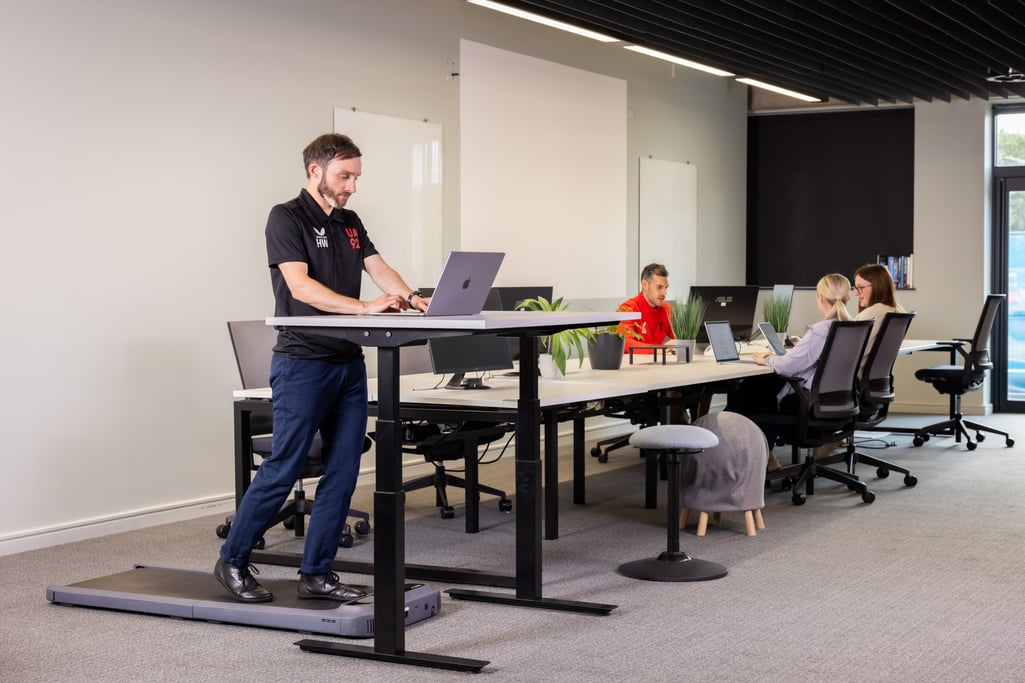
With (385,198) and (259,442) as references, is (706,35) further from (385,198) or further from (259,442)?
(259,442)

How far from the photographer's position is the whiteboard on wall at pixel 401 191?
7738 millimetres

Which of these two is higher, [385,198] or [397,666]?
[385,198]

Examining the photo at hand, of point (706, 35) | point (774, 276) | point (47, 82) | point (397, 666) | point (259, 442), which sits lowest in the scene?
point (397, 666)

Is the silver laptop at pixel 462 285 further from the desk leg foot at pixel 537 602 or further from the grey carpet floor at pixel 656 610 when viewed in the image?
the desk leg foot at pixel 537 602

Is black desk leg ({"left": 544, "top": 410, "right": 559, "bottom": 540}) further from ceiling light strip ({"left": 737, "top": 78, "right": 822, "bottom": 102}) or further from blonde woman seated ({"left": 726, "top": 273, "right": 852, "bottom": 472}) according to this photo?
ceiling light strip ({"left": 737, "top": 78, "right": 822, "bottom": 102})

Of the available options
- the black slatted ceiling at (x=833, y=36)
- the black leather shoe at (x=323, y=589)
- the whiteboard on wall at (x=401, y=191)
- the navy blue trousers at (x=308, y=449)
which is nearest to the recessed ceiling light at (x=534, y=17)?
the black slatted ceiling at (x=833, y=36)

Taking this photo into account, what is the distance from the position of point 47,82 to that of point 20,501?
208 centimetres

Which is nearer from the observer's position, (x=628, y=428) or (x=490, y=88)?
(x=490, y=88)

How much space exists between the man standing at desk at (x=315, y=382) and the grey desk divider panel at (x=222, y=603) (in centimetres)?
9

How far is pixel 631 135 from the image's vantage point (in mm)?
10625

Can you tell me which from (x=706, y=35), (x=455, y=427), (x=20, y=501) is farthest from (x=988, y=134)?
(x=20, y=501)

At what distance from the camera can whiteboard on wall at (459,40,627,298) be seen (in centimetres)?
873

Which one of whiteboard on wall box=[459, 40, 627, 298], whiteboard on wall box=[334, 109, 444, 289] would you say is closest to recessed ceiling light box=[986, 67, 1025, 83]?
whiteboard on wall box=[459, 40, 627, 298]

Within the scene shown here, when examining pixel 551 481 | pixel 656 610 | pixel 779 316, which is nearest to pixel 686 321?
pixel 779 316
